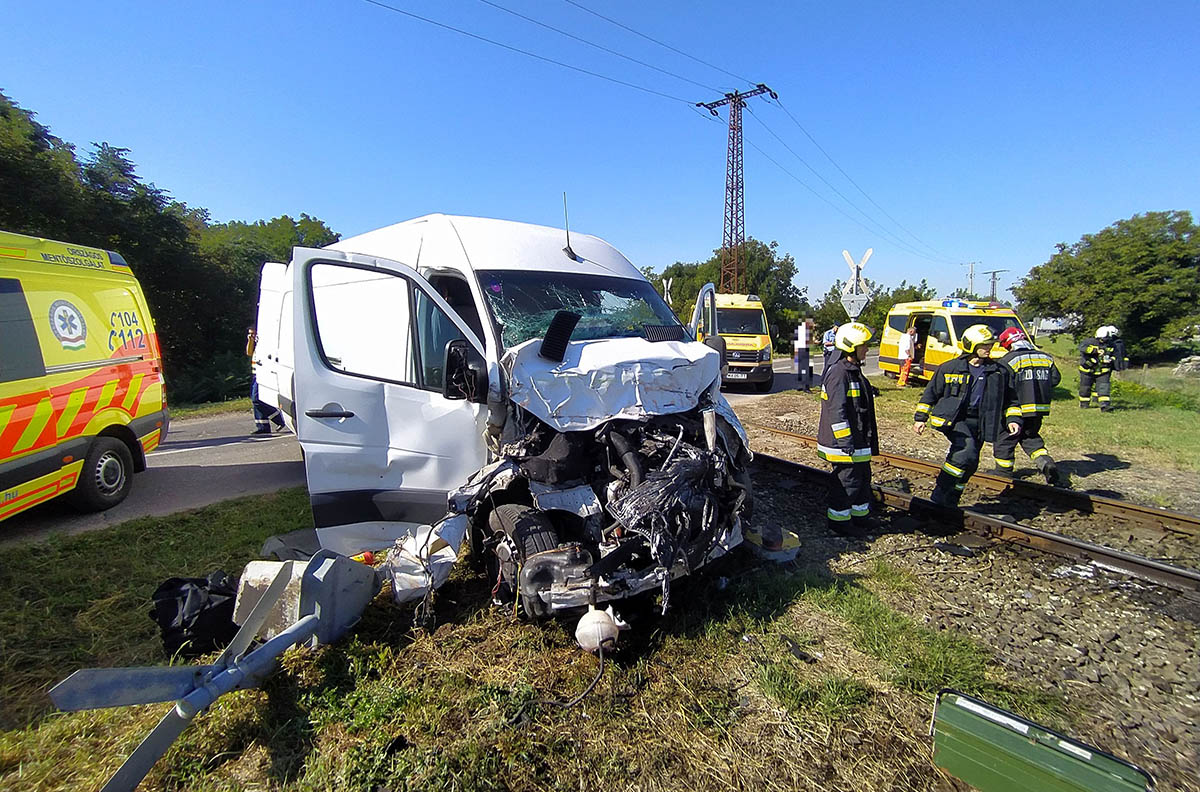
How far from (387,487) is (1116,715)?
422 cm

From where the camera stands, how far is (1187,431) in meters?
8.76

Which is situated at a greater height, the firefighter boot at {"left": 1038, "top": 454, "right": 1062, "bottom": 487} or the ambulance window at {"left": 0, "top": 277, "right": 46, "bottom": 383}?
the ambulance window at {"left": 0, "top": 277, "right": 46, "bottom": 383}

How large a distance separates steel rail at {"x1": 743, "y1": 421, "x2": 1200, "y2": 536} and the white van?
408 centimetres

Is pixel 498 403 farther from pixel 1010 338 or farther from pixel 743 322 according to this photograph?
pixel 743 322

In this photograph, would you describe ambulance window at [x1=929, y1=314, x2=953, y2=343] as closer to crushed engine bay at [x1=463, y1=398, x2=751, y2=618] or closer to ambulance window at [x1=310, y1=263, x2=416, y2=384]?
crushed engine bay at [x1=463, y1=398, x2=751, y2=618]

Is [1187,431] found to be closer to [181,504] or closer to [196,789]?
[196,789]

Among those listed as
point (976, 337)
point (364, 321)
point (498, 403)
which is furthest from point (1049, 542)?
point (364, 321)

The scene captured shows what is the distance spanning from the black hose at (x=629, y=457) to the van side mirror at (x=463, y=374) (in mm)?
847

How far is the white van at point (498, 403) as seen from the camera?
125 inches

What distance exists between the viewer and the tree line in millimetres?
13258

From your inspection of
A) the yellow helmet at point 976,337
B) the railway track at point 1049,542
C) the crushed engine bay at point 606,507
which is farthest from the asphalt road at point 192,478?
the yellow helmet at point 976,337

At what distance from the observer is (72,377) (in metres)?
4.83

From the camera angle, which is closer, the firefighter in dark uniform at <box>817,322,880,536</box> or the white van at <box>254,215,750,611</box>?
the white van at <box>254,215,750,611</box>

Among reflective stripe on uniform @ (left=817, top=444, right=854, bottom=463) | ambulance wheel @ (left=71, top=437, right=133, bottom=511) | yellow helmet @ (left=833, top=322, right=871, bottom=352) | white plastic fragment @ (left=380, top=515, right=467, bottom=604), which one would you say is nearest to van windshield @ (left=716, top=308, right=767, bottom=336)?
yellow helmet @ (left=833, top=322, right=871, bottom=352)
